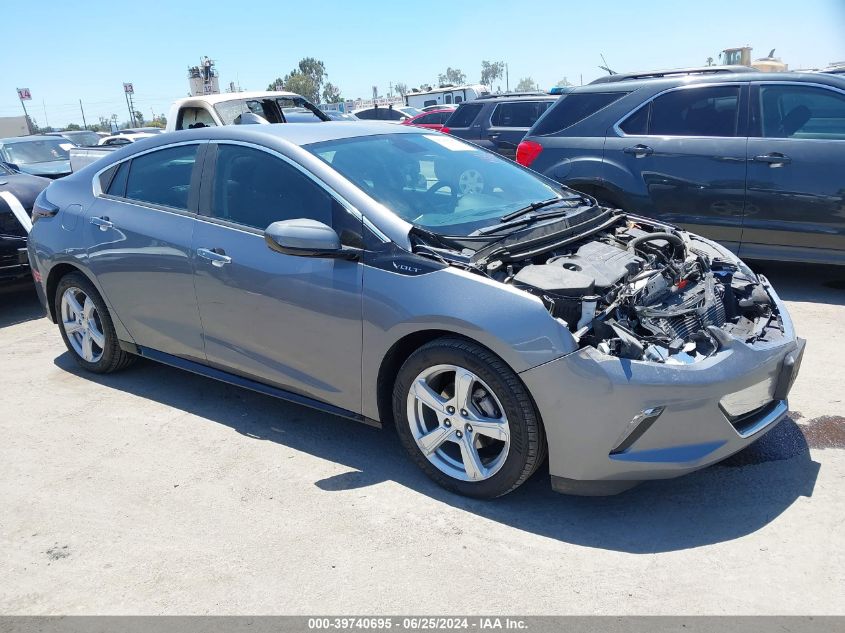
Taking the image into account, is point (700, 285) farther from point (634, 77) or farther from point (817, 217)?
point (634, 77)

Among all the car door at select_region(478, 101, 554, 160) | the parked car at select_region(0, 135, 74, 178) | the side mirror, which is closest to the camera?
the side mirror

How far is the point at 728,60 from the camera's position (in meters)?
21.7

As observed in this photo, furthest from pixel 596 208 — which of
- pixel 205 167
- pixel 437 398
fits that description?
pixel 205 167

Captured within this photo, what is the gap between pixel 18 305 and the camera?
301 inches

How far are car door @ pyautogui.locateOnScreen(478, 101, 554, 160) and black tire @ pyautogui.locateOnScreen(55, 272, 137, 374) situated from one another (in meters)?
8.22

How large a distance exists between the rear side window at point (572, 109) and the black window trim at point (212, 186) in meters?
4.07

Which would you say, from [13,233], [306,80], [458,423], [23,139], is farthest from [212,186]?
[306,80]

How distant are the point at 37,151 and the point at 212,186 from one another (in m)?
12.4

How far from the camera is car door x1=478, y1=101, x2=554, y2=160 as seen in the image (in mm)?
12078

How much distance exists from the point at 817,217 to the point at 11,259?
283 inches

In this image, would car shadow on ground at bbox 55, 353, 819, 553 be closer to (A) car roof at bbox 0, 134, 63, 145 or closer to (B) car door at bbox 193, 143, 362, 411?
(B) car door at bbox 193, 143, 362, 411

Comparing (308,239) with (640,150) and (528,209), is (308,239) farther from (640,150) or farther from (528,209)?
(640,150)

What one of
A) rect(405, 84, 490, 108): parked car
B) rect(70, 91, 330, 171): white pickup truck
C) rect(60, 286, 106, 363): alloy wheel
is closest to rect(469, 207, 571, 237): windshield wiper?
rect(60, 286, 106, 363): alloy wheel

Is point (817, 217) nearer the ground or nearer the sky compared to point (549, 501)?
nearer the sky
